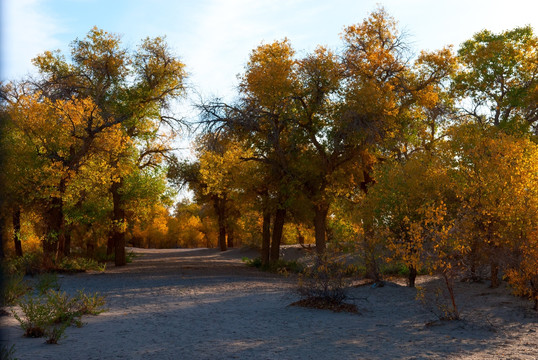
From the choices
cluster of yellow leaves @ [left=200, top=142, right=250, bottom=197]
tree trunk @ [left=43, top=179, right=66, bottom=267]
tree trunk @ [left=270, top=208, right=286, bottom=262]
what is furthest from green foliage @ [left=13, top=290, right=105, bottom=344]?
tree trunk @ [left=270, top=208, right=286, bottom=262]

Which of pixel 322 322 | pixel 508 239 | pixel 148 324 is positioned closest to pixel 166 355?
pixel 148 324

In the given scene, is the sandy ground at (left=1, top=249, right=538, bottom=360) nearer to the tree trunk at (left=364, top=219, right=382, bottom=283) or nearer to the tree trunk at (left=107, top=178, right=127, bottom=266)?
the tree trunk at (left=364, top=219, right=382, bottom=283)

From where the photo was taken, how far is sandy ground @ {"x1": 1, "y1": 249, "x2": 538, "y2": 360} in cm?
745

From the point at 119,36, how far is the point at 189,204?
2809cm

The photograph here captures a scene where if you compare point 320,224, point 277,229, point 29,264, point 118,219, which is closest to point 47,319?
point 29,264

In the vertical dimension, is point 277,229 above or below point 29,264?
above

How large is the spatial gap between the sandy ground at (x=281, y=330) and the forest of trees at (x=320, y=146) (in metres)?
1.25

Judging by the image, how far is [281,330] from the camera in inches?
362

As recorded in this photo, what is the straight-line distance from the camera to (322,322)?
9984 mm

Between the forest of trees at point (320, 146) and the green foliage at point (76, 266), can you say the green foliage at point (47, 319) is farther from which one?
the green foliage at point (76, 266)

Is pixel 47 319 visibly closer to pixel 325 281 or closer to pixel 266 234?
pixel 325 281

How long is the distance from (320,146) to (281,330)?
12171mm

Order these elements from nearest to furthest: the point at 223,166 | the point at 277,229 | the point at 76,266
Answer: the point at 76,266 → the point at 223,166 → the point at 277,229

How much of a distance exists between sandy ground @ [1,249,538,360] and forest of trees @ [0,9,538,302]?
1253 mm
